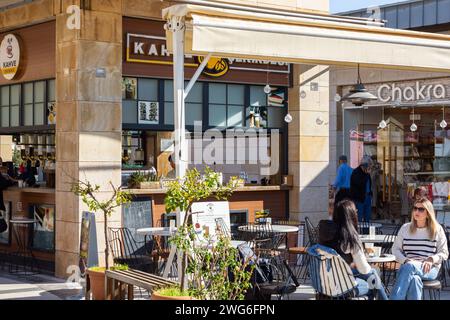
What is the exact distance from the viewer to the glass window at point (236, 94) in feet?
47.2

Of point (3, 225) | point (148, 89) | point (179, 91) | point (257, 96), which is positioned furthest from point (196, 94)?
point (179, 91)

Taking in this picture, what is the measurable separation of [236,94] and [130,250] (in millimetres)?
3593

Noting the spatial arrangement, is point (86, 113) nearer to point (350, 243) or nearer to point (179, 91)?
point (179, 91)

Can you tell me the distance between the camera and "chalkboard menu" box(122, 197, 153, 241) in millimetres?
12688

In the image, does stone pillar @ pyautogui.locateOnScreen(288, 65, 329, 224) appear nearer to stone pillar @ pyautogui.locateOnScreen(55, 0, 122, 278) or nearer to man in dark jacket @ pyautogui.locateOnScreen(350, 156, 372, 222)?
man in dark jacket @ pyautogui.locateOnScreen(350, 156, 372, 222)

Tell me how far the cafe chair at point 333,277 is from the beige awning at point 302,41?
2.68m

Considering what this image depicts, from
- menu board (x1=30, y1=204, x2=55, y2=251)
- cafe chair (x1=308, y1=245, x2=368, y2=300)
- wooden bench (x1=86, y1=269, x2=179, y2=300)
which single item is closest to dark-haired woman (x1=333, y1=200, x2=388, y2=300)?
cafe chair (x1=308, y1=245, x2=368, y2=300)

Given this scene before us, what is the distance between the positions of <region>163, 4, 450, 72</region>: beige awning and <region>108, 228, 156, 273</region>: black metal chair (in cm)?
315

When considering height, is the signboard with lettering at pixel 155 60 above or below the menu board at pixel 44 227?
above

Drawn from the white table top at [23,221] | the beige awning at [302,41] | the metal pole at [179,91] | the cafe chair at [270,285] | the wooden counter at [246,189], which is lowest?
the cafe chair at [270,285]

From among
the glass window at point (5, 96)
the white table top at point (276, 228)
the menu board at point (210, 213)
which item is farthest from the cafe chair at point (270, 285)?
the glass window at point (5, 96)

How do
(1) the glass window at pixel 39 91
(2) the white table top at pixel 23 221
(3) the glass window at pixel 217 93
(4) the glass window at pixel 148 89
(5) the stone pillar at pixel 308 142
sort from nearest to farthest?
(2) the white table top at pixel 23 221, (4) the glass window at pixel 148 89, (1) the glass window at pixel 39 91, (3) the glass window at pixel 217 93, (5) the stone pillar at pixel 308 142

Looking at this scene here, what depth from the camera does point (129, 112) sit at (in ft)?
42.8

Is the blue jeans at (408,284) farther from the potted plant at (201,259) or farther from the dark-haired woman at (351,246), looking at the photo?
the potted plant at (201,259)
